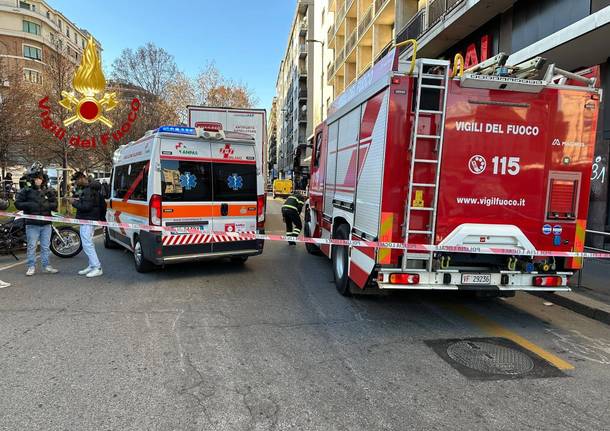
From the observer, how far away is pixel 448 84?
180 inches

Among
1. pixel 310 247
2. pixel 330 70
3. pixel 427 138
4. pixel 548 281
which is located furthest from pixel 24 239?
pixel 330 70

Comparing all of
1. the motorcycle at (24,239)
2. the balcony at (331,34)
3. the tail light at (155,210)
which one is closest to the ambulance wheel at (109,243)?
the motorcycle at (24,239)

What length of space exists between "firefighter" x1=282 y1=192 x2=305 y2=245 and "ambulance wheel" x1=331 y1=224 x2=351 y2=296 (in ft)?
14.8

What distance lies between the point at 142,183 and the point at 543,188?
19.7 feet

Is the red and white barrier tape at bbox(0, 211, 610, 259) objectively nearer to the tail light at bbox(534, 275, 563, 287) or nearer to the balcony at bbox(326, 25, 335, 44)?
the tail light at bbox(534, 275, 563, 287)

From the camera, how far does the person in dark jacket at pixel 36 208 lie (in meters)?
7.08

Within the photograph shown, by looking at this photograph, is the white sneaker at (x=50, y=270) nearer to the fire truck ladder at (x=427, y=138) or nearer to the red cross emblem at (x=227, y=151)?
the red cross emblem at (x=227, y=151)

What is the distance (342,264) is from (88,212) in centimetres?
454

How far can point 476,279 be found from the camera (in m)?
4.82

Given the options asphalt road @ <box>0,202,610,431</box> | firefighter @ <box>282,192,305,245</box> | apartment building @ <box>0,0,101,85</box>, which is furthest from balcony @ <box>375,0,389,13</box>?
apartment building @ <box>0,0,101,85</box>

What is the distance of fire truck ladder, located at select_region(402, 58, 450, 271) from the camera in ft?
14.9

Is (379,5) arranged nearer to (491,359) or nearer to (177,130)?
(177,130)

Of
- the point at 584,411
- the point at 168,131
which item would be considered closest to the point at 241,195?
the point at 168,131

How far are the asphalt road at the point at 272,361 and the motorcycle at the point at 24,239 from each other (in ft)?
7.90
